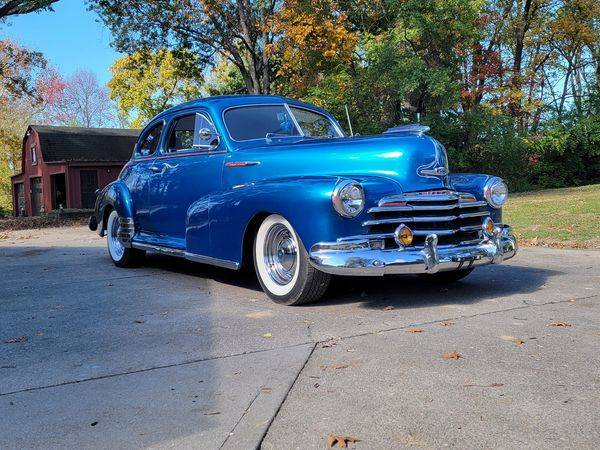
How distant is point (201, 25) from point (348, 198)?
20857 mm

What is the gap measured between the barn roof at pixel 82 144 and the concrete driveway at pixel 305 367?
2955cm

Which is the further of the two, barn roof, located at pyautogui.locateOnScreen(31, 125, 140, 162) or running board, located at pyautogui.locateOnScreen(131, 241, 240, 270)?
barn roof, located at pyautogui.locateOnScreen(31, 125, 140, 162)

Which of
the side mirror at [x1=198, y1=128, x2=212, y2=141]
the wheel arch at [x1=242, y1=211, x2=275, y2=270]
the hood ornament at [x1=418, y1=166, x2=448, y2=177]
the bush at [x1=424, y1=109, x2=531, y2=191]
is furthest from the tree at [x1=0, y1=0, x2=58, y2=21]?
the hood ornament at [x1=418, y1=166, x2=448, y2=177]

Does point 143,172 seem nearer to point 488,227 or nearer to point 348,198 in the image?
point 348,198

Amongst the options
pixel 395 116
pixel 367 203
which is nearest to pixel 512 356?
pixel 367 203

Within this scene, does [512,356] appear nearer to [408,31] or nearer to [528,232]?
[528,232]

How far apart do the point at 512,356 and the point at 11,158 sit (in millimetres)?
56039

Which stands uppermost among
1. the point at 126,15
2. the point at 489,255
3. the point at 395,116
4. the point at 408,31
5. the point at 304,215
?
the point at 126,15

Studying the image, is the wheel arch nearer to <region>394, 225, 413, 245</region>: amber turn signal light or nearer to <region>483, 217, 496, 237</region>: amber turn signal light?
<region>394, 225, 413, 245</region>: amber turn signal light

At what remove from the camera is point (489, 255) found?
5.21 meters

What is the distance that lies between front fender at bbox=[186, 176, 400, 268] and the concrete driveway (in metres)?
0.57

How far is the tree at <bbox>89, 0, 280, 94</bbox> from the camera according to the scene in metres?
22.3

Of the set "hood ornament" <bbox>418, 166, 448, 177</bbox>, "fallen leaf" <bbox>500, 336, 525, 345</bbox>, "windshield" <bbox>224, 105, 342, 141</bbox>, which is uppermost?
"windshield" <bbox>224, 105, 342, 141</bbox>

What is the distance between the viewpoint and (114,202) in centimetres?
805
